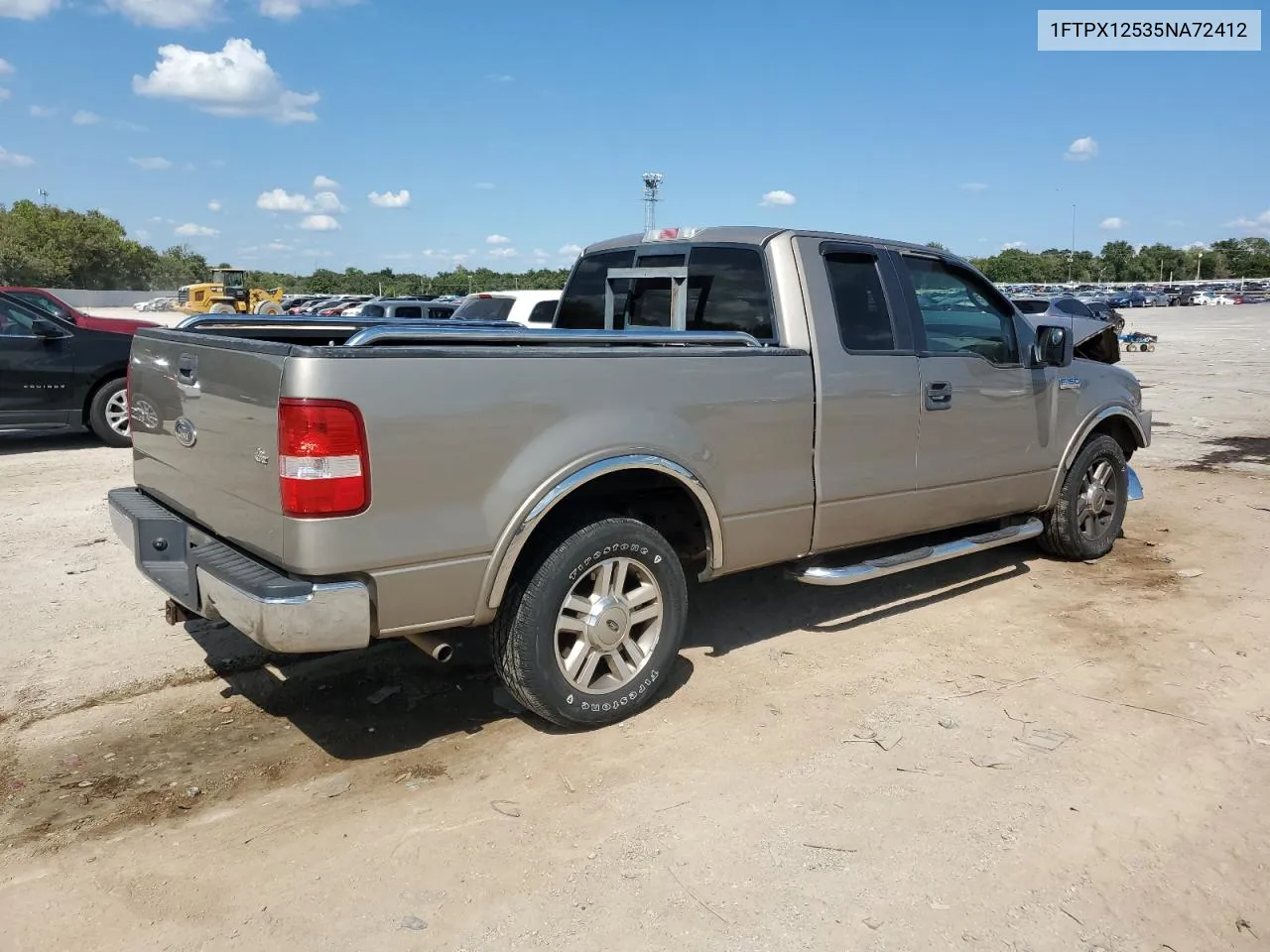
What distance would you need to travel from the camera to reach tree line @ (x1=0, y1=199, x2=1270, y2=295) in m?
75.1

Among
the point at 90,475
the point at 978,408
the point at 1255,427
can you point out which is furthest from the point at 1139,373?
the point at 90,475

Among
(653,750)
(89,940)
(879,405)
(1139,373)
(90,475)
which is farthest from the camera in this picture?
(1139,373)

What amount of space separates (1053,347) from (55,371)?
9.26m

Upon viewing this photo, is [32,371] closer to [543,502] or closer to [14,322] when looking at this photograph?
[14,322]

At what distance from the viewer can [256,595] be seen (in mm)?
3209

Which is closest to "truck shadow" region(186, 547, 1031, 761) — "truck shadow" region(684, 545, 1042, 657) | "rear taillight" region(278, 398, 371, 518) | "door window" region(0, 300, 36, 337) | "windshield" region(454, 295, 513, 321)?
"truck shadow" region(684, 545, 1042, 657)

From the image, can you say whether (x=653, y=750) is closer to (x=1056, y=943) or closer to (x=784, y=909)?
(x=784, y=909)

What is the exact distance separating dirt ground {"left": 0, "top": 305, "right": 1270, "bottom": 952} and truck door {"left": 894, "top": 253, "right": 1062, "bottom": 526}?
0.68 m

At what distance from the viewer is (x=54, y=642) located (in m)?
4.88

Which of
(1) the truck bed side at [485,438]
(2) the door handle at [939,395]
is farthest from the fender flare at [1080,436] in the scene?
(1) the truck bed side at [485,438]

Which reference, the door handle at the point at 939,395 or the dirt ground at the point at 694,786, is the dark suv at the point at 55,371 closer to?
the dirt ground at the point at 694,786

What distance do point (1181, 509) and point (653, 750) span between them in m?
6.16

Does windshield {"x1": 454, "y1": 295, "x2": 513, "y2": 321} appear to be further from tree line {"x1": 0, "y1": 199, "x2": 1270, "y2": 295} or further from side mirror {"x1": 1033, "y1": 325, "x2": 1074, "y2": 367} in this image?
tree line {"x1": 0, "y1": 199, "x2": 1270, "y2": 295}

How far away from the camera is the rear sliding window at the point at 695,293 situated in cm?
466
